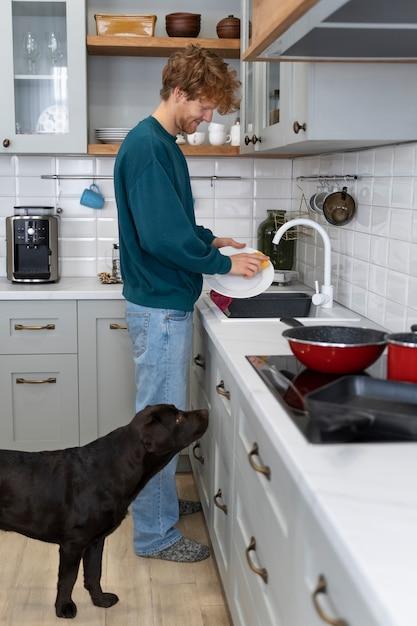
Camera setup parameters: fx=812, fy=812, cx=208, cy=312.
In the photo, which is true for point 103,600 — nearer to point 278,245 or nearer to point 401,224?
point 401,224

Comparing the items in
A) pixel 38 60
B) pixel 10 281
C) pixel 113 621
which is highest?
pixel 38 60

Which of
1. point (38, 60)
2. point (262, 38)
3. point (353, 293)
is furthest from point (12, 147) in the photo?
point (262, 38)

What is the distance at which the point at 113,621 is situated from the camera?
2.42 m

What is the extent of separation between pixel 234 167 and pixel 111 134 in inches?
25.2

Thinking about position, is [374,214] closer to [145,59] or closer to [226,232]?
[226,232]

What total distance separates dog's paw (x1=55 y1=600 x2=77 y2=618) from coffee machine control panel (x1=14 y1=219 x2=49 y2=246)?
1.72 meters

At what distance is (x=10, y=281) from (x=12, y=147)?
604mm

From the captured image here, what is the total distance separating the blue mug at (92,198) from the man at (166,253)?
1.20 metres

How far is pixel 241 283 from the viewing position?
9.26 feet

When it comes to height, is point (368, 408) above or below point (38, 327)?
above

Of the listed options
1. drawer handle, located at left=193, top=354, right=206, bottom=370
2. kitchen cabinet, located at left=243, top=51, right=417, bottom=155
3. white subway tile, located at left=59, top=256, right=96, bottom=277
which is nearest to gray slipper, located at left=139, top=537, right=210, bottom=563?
drawer handle, located at left=193, top=354, right=206, bottom=370

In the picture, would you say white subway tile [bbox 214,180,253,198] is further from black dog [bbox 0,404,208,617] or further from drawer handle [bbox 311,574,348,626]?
drawer handle [bbox 311,574,348,626]

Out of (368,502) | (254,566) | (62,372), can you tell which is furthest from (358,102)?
(62,372)

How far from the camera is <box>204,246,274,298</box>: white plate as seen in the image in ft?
9.17
